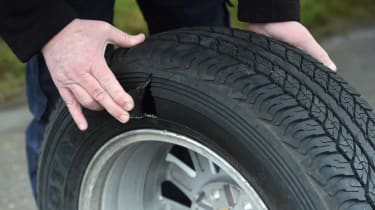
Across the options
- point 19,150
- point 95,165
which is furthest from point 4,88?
point 95,165

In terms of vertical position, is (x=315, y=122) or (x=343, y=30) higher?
(x=343, y=30)

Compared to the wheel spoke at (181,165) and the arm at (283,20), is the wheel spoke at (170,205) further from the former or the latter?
the arm at (283,20)

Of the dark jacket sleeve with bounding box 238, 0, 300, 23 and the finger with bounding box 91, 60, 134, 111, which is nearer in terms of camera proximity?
the finger with bounding box 91, 60, 134, 111

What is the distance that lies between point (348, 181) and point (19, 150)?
224cm

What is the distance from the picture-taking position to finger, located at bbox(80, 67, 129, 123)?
1500 mm

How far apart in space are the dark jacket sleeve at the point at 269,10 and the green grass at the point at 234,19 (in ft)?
6.99

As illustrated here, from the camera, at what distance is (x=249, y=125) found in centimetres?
139

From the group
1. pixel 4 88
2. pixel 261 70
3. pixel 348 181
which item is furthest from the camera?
pixel 4 88

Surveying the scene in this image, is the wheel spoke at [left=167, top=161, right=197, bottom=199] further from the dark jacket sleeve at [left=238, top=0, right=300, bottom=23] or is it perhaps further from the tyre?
the dark jacket sleeve at [left=238, top=0, right=300, bottom=23]

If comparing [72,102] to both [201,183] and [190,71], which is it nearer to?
[190,71]

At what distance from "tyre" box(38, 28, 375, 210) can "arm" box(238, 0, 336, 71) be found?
0.38 feet

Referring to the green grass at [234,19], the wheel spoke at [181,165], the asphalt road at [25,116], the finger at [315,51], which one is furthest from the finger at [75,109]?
the green grass at [234,19]

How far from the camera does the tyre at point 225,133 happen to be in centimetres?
136

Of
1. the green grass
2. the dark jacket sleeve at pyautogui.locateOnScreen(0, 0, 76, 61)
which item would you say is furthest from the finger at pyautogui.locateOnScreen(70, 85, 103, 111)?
the green grass
